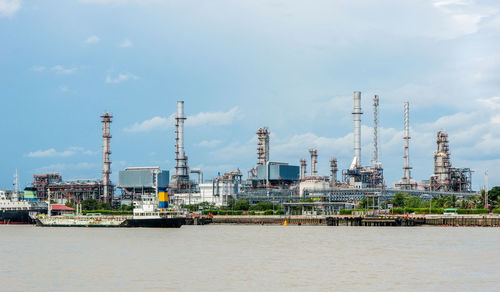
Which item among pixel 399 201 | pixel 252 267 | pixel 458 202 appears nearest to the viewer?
pixel 252 267

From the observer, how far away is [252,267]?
55125mm

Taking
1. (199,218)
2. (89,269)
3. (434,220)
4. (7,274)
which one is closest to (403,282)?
(89,269)

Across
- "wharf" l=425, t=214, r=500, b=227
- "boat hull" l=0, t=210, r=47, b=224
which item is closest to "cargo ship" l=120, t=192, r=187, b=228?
"boat hull" l=0, t=210, r=47, b=224

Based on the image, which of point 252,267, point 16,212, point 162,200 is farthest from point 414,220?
point 16,212

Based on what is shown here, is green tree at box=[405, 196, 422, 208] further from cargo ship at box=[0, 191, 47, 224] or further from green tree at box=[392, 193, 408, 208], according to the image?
cargo ship at box=[0, 191, 47, 224]

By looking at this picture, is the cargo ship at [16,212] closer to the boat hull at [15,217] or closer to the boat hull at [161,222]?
the boat hull at [15,217]

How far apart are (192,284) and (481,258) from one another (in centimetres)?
2914

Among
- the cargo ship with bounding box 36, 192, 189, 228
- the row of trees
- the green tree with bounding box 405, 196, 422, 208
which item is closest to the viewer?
the cargo ship with bounding box 36, 192, 189, 228

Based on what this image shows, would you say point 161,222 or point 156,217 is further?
point 156,217

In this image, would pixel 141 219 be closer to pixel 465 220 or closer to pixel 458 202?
pixel 465 220

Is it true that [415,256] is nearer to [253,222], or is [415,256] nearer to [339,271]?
[339,271]

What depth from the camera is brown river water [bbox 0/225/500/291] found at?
4459 cm

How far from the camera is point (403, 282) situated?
45.8 metres

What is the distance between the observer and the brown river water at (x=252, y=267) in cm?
4459
